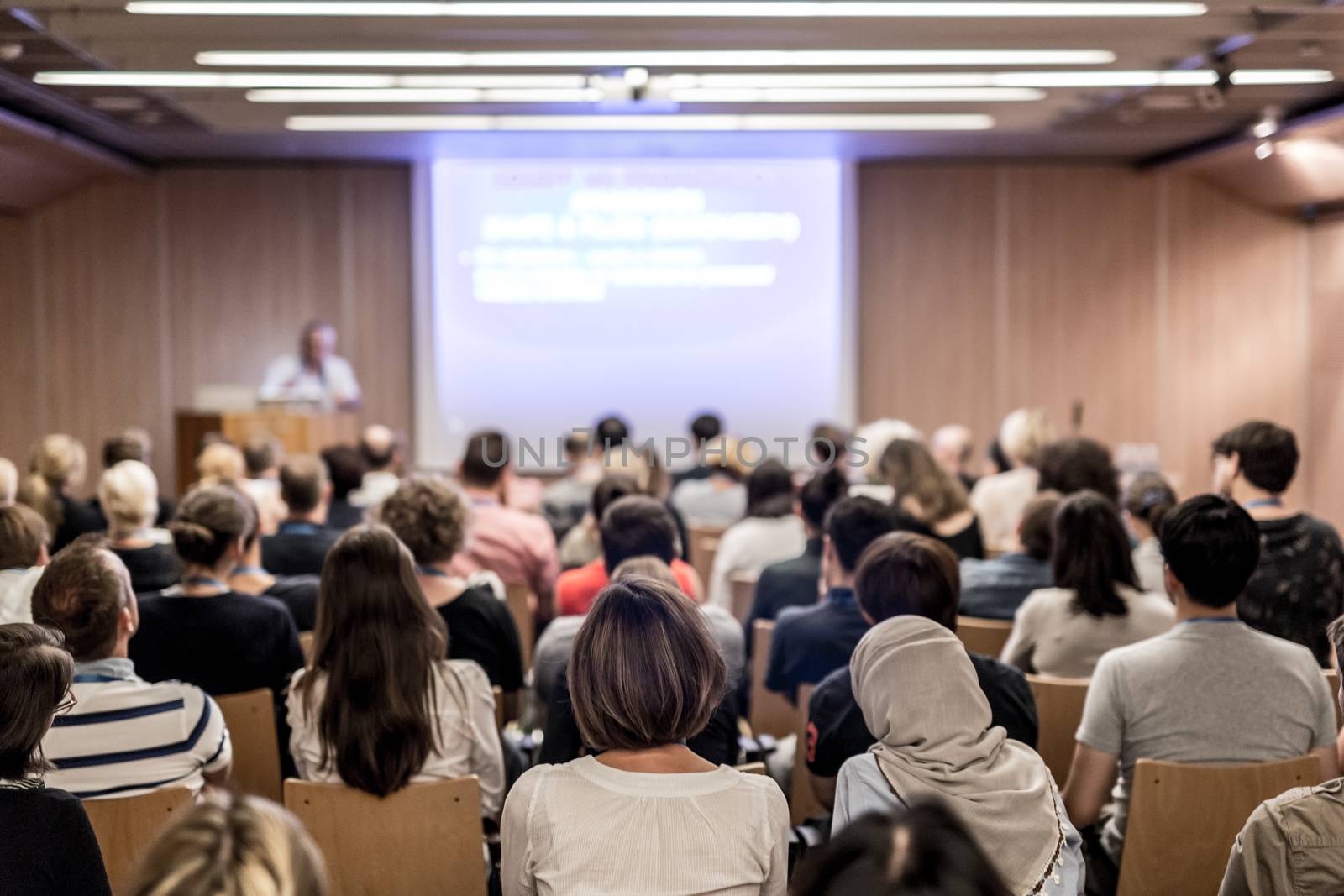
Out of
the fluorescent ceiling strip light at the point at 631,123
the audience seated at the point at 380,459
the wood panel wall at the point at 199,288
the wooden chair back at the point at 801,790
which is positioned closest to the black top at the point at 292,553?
the audience seated at the point at 380,459

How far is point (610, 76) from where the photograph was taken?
7.05 m

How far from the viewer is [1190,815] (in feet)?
8.51

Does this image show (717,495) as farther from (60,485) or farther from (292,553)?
(60,485)

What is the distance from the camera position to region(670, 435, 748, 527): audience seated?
6496 millimetres

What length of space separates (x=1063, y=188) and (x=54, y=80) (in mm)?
Result: 7345

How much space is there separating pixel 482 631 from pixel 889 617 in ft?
4.31

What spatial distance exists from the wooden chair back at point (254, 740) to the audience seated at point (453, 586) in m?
0.54

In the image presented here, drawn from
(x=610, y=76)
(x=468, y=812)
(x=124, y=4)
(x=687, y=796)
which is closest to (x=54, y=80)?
(x=124, y=4)

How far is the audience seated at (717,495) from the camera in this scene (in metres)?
6.50

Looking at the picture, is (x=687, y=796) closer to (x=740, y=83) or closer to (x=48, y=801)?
(x=48, y=801)

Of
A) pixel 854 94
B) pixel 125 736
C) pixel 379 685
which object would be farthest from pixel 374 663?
pixel 854 94

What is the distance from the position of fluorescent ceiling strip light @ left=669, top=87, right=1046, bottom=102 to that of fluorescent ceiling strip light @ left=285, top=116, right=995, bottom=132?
0.69m

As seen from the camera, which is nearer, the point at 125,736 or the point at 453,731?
the point at 125,736

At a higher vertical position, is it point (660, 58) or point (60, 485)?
point (660, 58)
